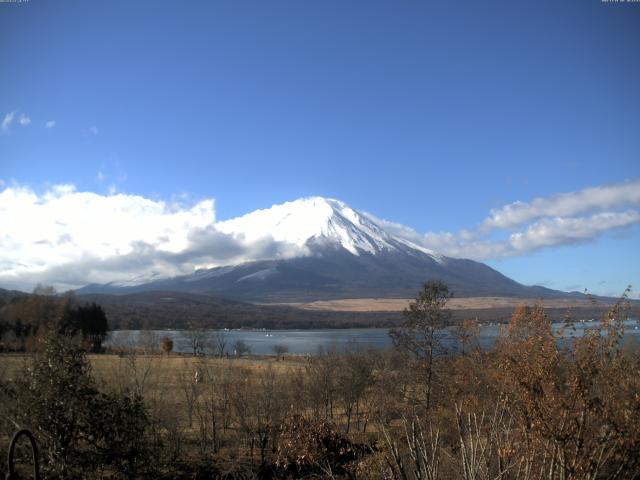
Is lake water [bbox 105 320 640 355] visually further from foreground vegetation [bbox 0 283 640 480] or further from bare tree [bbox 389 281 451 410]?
bare tree [bbox 389 281 451 410]

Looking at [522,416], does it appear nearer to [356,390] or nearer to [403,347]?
[403,347]

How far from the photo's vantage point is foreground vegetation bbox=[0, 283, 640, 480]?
20.5 feet

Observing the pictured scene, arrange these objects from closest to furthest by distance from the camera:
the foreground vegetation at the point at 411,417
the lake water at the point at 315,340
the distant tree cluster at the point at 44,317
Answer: the foreground vegetation at the point at 411,417
the lake water at the point at 315,340
the distant tree cluster at the point at 44,317

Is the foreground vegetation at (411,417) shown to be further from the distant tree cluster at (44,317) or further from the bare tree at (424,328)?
the distant tree cluster at (44,317)

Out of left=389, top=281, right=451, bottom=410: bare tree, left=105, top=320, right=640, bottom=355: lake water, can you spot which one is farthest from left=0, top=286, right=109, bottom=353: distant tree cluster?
left=389, top=281, right=451, bottom=410: bare tree

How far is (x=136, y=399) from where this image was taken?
1139 centimetres

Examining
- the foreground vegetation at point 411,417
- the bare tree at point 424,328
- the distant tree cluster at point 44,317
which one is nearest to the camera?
the foreground vegetation at point 411,417

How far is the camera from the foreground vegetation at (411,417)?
6250mm

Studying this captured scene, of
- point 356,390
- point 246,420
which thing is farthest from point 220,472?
point 356,390

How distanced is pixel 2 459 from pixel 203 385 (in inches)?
594

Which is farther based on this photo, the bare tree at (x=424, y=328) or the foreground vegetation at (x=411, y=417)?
the bare tree at (x=424, y=328)

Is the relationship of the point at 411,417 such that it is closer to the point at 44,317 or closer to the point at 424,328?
the point at 424,328

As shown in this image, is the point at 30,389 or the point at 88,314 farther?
the point at 88,314

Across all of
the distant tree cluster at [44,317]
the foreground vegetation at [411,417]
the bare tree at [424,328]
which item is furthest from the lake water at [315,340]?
the distant tree cluster at [44,317]
